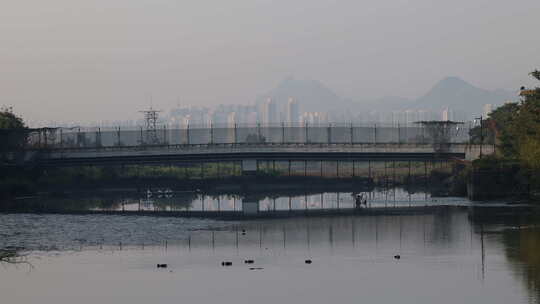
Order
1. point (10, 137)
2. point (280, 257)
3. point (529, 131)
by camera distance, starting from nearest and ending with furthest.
Answer: point (280, 257)
point (529, 131)
point (10, 137)

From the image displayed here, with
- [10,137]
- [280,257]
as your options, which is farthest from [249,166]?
[280,257]

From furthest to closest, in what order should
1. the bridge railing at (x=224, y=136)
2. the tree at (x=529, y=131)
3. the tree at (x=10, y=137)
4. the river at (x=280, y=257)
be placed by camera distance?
the bridge railing at (x=224, y=136), the tree at (x=10, y=137), the tree at (x=529, y=131), the river at (x=280, y=257)

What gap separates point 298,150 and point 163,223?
146 ft

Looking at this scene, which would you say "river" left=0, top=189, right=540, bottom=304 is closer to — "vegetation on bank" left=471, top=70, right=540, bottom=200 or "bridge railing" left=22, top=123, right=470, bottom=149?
"vegetation on bank" left=471, top=70, right=540, bottom=200

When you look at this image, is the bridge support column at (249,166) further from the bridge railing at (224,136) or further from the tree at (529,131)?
the tree at (529,131)

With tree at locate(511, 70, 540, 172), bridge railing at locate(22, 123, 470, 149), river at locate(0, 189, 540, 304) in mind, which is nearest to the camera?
river at locate(0, 189, 540, 304)

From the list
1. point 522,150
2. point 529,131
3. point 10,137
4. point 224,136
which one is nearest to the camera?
point 522,150

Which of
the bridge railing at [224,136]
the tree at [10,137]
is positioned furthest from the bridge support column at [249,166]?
the tree at [10,137]

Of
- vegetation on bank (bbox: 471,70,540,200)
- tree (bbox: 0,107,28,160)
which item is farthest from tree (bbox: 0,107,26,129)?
vegetation on bank (bbox: 471,70,540,200)

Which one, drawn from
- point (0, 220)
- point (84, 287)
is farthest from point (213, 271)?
point (0, 220)

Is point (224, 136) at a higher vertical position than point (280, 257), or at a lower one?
higher

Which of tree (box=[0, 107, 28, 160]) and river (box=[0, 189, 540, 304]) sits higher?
tree (box=[0, 107, 28, 160])

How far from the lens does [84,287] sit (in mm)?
42875

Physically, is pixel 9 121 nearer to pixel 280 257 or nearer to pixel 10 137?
pixel 10 137
